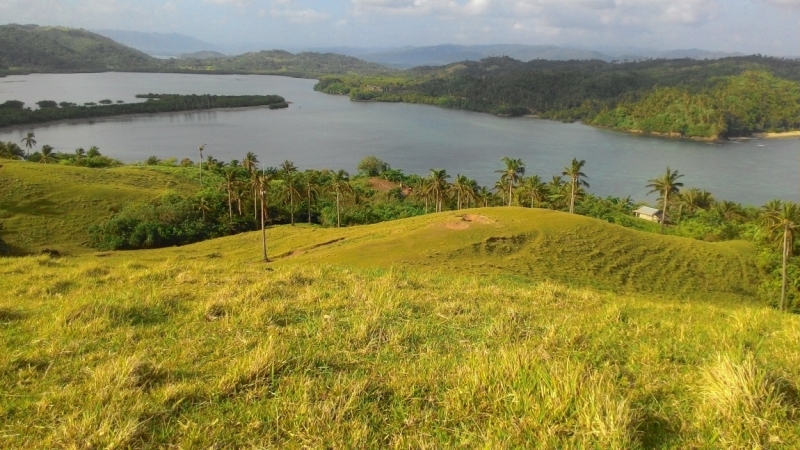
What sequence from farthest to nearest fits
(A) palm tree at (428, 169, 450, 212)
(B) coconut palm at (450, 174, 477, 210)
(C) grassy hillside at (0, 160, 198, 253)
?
1. (B) coconut palm at (450, 174, 477, 210)
2. (A) palm tree at (428, 169, 450, 212)
3. (C) grassy hillside at (0, 160, 198, 253)

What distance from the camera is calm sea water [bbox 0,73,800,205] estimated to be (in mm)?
84875

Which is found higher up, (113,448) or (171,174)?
(113,448)

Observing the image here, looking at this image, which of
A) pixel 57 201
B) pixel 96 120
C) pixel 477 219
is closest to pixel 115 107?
pixel 96 120

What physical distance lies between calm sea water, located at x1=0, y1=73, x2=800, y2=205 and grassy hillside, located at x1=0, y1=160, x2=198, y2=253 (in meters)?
41.3

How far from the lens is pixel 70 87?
644 feet

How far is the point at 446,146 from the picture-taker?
359 ft

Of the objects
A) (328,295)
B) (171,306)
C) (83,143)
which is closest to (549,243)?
(328,295)

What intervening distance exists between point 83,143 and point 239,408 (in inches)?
4581

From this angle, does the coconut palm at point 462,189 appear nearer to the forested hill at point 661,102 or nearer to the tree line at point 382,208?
the tree line at point 382,208

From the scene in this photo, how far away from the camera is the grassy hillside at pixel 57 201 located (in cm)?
3744

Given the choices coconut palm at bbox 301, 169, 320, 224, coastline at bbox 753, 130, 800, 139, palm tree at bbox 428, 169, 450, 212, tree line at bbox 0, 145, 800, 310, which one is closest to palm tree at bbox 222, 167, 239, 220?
tree line at bbox 0, 145, 800, 310

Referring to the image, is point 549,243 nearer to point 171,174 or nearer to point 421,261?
point 421,261

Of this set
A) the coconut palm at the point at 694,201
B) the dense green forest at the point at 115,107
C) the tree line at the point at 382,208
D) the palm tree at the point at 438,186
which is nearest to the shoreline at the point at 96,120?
the dense green forest at the point at 115,107

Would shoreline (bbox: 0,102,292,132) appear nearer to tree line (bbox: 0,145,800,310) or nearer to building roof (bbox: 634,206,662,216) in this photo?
tree line (bbox: 0,145,800,310)
